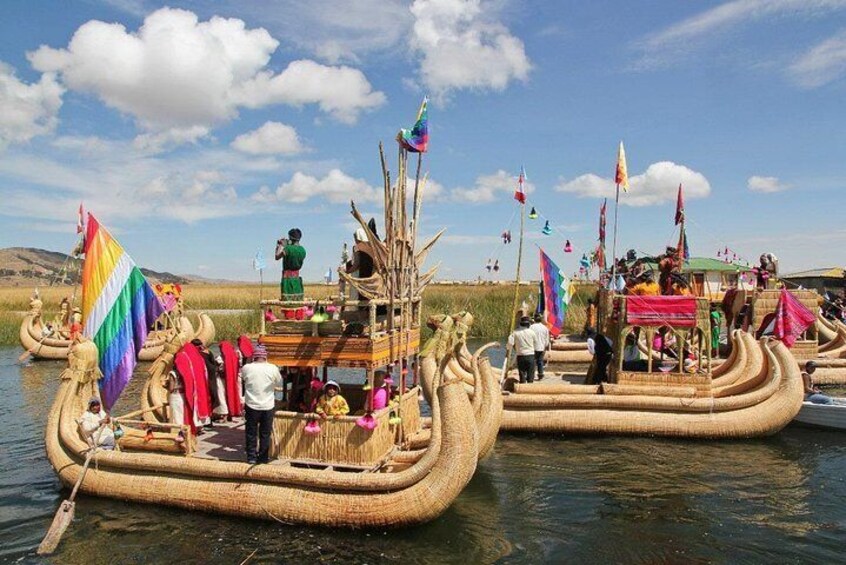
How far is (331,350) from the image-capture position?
8.91 metres

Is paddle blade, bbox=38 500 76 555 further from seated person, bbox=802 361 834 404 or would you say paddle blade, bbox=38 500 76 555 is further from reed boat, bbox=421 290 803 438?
seated person, bbox=802 361 834 404

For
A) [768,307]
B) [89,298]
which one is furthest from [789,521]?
[768,307]

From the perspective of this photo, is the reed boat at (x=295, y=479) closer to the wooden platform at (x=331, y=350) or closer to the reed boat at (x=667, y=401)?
the wooden platform at (x=331, y=350)

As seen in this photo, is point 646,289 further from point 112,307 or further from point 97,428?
point 97,428

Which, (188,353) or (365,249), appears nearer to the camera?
(365,249)

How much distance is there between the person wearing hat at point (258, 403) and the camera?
8.40m

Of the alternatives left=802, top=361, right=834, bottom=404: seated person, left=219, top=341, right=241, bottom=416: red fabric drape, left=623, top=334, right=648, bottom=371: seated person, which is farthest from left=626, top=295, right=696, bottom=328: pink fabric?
left=219, top=341, right=241, bottom=416: red fabric drape

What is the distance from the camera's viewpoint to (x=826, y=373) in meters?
18.9

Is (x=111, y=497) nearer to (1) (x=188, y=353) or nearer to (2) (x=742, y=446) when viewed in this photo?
(1) (x=188, y=353)

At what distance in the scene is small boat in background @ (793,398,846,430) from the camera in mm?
13578

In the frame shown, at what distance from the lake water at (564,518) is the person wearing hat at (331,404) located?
4.94 ft

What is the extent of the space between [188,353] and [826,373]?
18.2 meters

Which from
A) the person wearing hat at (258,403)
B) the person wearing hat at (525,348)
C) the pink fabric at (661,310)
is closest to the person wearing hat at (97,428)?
the person wearing hat at (258,403)

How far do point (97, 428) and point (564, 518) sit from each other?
23.1 ft
